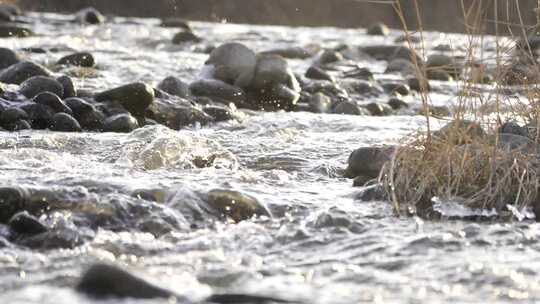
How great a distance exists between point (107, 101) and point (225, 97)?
1.40m

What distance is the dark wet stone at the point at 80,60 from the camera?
9.27 meters

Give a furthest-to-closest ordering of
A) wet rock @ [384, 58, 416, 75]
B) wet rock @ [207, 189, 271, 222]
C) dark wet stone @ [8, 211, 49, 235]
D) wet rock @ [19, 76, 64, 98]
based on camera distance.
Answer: wet rock @ [384, 58, 416, 75]
wet rock @ [19, 76, 64, 98]
wet rock @ [207, 189, 271, 222]
dark wet stone @ [8, 211, 49, 235]

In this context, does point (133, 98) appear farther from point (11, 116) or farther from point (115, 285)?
point (115, 285)

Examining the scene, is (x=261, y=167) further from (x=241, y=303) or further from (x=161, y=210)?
(x=241, y=303)

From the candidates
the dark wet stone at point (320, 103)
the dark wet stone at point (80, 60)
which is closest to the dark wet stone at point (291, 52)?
the dark wet stone at point (80, 60)

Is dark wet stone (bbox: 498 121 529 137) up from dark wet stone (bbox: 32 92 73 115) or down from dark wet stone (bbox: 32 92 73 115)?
up

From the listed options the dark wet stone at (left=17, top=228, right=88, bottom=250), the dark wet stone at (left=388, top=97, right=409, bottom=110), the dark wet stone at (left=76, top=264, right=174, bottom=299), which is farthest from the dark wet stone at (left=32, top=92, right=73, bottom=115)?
the dark wet stone at (left=76, top=264, right=174, bottom=299)

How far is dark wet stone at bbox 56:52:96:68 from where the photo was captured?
30.4 ft

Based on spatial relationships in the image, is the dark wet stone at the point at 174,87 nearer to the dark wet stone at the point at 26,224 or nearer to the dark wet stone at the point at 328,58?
the dark wet stone at the point at 328,58

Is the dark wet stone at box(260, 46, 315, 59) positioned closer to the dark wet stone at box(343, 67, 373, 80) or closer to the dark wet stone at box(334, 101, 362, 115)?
the dark wet stone at box(343, 67, 373, 80)

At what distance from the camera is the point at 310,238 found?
357cm

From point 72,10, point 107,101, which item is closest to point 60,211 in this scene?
point 107,101

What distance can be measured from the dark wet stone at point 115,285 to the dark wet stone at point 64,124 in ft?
11.5

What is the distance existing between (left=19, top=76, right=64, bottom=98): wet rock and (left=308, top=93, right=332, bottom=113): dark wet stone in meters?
2.14
